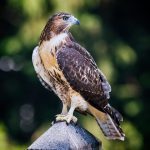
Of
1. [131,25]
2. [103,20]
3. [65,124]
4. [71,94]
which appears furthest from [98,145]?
[131,25]

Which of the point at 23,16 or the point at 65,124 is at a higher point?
the point at 23,16

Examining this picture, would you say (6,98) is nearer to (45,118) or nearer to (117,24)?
(45,118)

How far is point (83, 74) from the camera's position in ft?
19.9

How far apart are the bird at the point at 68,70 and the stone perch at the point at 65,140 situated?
0.88 m

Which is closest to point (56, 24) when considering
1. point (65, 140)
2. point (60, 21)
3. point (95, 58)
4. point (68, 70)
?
point (60, 21)

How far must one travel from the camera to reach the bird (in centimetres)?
601

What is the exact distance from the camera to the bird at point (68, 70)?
601 cm

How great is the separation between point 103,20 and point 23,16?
53.5 inches

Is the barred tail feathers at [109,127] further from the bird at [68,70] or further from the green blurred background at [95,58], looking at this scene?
the green blurred background at [95,58]

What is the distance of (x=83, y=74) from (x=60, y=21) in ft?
1.27

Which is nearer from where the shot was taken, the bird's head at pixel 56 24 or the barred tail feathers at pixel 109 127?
the barred tail feathers at pixel 109 127

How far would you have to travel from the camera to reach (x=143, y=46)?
13.7 m

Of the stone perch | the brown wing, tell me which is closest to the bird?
the brown wing

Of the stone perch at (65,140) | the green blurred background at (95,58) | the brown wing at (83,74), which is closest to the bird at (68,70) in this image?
the brown wing at (83,74)
